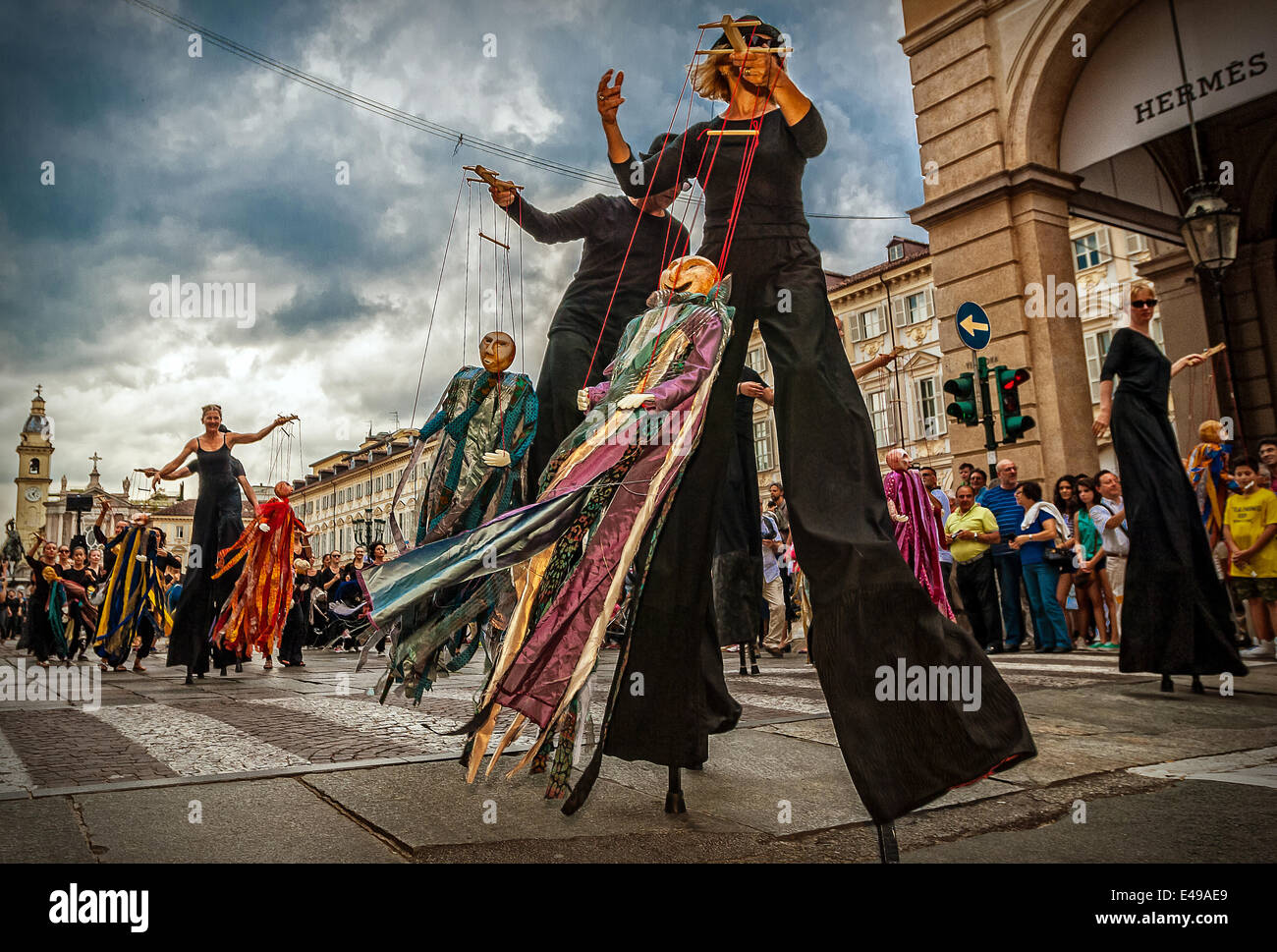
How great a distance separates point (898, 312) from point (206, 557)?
3746 centimetres

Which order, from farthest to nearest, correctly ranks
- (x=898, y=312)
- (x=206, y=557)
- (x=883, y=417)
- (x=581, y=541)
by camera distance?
(x=883, y=417), (x=898, y=312), (x=206, y=557), (x=581, y=541)

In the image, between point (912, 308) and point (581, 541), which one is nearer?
point (581, 541)

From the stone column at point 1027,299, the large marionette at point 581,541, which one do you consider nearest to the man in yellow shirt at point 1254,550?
the stone column at point 1027,299

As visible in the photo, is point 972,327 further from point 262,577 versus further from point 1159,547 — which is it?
point 262,577

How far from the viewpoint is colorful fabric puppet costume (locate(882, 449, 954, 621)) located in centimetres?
770

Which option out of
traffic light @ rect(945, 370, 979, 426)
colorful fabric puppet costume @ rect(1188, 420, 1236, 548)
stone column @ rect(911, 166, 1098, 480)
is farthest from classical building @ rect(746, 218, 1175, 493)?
colorful fabric puppet costume @ rect(1188, 420, 1236, 548)

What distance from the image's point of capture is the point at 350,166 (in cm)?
570

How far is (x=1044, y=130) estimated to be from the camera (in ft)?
44.7

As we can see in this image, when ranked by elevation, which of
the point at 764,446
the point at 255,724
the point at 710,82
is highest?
the point at 764,446

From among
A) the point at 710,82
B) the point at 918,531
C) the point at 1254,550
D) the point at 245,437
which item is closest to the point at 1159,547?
the point at 918,531

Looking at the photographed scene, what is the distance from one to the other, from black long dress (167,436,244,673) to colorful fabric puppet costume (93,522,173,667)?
1423mm

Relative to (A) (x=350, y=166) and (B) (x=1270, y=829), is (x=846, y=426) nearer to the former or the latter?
(B) (x=1270, y=829)

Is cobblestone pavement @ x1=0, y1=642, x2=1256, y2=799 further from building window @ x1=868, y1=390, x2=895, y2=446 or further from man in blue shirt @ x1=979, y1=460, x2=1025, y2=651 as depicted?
building window @ x1=868, y1=390, x2=895, y2=446
